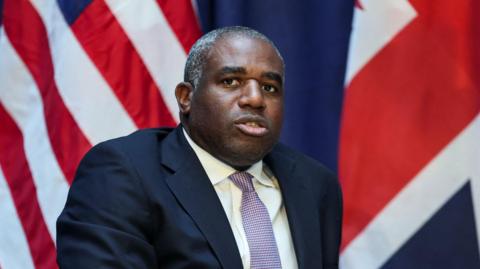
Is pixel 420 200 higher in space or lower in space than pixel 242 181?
lower

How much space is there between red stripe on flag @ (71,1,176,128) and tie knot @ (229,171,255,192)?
0.98 metres

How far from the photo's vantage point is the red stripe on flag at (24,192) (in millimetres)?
2789

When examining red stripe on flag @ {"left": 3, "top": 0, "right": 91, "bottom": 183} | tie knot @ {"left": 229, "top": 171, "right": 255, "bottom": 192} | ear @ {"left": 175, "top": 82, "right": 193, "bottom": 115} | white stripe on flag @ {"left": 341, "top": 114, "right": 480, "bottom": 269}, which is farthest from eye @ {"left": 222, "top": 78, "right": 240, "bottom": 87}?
red stripe on flag @ {"left": 3, "top": 0, "right": 91, "bottom": 183}

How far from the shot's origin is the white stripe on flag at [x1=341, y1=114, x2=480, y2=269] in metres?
2.62

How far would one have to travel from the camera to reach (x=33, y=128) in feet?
9.31

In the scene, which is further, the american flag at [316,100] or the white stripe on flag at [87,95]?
the white stripe on flag at [87,95]

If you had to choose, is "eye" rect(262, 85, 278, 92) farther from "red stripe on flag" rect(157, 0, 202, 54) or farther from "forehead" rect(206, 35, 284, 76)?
"red stripe on flag" rect(157, 0, 202, 54)

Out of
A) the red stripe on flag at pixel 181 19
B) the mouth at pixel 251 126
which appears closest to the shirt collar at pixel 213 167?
the mouth at pixel 251 126

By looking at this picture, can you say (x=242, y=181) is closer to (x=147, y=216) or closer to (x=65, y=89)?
(x=147, y=216)

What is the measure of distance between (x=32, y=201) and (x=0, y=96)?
16.5 inches

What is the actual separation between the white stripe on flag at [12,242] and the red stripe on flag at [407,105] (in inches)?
46.2

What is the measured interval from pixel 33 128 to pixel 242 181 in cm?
123

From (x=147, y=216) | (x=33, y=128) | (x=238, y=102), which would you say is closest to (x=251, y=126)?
(x=238, y=102)

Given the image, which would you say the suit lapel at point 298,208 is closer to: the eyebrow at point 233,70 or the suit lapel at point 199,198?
the suit lapel at point 199,198
